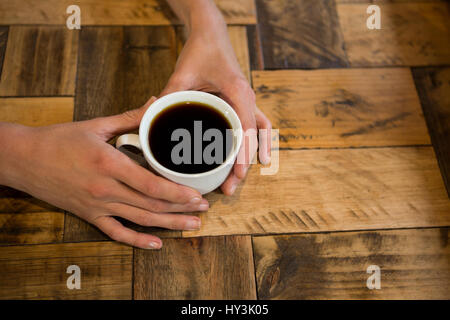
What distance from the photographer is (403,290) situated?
0.65 m

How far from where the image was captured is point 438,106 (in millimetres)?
813

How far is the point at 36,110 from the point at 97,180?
296 millimetres

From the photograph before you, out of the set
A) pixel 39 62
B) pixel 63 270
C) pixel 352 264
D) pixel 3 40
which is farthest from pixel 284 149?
pixel 3 40

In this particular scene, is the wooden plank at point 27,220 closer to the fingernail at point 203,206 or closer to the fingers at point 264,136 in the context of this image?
the fingernail at point 203,206

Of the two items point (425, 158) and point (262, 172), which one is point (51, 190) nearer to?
point (262, 172)

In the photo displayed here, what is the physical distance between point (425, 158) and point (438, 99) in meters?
0.17

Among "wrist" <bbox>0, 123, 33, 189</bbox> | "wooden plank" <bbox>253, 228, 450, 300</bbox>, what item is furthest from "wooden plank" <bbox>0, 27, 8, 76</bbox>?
"wooden plank" <bbox>253, 228, 450, 300</bbox>

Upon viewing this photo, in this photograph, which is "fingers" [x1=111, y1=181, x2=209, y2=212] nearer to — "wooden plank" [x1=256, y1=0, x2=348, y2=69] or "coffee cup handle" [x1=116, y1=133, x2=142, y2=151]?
"coffee cup handle" [x1=116, y1=133, x2=142, y2=151]

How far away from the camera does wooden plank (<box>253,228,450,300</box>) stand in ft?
2.12

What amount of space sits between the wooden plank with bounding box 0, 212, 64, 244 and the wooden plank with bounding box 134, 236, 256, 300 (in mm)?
161

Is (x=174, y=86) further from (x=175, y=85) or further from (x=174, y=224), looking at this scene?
(x=174, y=224)

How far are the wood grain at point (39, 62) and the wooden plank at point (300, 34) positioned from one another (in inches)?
18.3

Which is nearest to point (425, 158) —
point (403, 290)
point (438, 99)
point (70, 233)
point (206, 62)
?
point (438, 99)
